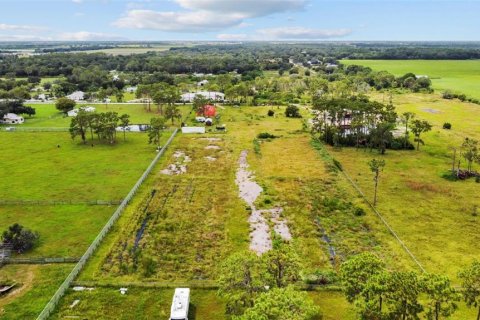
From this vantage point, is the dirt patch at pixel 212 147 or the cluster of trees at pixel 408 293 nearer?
the cluster of trees at pixel 408 293

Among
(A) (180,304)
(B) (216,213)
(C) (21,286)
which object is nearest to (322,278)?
(A) (180,304)

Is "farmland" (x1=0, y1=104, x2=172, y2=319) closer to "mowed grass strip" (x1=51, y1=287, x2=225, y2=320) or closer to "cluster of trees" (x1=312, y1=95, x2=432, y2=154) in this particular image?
"mowed grass strip" (x1=51, y1=287, x2=225, y2=320)

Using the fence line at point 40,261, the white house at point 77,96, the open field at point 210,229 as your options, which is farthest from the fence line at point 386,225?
the white house at point 77,96

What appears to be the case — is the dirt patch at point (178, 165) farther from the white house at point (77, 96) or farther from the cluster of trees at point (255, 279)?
the white house at point (77, 96)

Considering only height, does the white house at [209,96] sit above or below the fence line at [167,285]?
above

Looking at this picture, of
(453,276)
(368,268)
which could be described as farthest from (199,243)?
(453,276)

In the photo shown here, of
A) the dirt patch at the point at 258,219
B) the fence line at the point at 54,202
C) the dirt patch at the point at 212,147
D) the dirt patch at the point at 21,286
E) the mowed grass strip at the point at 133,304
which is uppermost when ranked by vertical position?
the dirt patch at the point at 212,147

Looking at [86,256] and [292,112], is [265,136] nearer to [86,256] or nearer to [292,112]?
[292,112]
